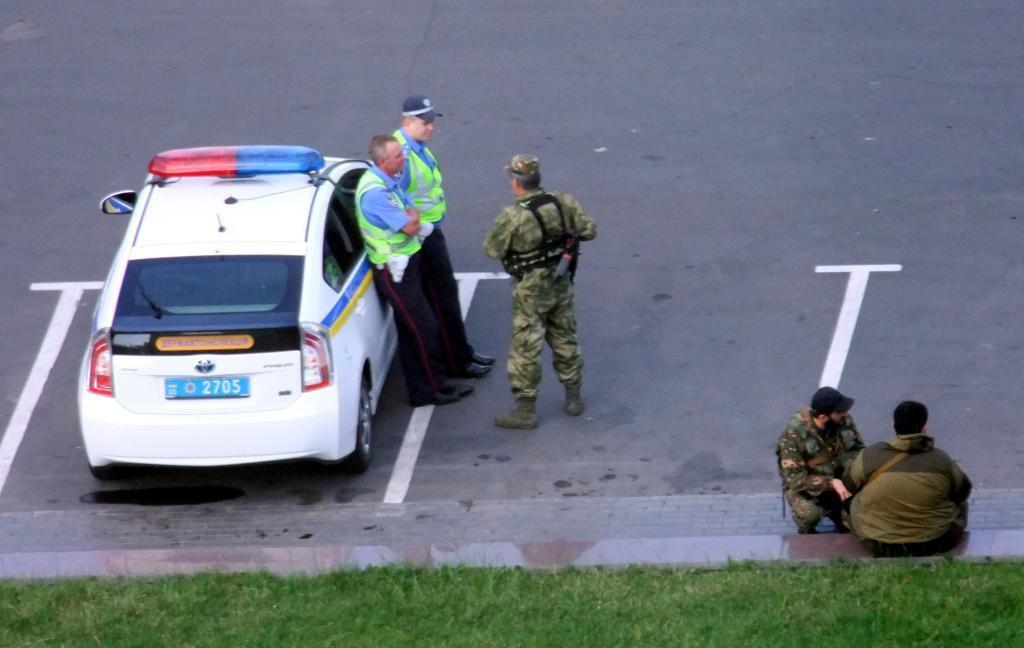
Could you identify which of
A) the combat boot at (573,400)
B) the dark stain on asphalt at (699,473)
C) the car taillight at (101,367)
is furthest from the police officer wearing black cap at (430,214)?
the car taillight at (101,367)

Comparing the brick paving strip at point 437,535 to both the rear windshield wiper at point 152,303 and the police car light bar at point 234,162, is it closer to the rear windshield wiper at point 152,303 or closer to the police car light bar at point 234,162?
the rear windshield wiper at point 152,303

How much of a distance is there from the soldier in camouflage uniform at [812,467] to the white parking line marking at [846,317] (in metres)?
2.35

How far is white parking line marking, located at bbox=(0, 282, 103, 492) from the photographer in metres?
10.4

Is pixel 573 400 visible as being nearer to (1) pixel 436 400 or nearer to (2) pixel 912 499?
(1) pixel 436 400

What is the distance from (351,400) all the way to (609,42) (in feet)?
30.1

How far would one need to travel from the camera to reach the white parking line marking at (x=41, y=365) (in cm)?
1040

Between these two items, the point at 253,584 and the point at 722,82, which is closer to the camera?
the point at 253,584

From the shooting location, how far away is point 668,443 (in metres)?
10.2

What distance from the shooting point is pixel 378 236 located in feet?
34.2

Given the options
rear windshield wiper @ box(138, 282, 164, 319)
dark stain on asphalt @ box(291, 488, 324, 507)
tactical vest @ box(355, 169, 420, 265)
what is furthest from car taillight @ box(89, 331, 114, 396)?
tactical vest @ box(355, 169, 420, 265)

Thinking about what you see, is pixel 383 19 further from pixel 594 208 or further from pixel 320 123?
pixel 594 208

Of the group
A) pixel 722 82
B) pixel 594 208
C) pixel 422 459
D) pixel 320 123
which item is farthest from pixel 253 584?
pixel 722 82

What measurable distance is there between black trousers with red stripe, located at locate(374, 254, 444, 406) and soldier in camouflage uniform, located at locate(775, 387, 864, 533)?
10.2 ft

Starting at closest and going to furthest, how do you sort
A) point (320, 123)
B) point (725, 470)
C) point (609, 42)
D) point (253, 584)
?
1. point (253, 584)
2. point (725, 470)
3. point (320, 123)
4. point (609, 42)
